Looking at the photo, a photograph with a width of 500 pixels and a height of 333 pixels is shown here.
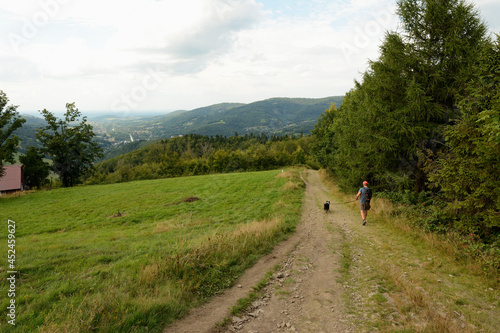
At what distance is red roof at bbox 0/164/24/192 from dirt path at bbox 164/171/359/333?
5792cm

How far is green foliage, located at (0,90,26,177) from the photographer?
32.3 metres

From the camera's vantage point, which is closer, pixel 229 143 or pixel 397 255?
pixel 397 255

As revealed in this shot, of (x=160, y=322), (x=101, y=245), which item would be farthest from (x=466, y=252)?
(x=101, y=245)

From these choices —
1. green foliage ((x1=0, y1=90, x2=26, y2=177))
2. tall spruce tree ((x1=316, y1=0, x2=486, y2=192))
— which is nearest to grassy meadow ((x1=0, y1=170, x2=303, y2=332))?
tall spruce tree ((x1=316, y1=0, x2=486, y2=192))

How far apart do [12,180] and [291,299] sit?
61.1 metres

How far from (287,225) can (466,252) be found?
7211 mm

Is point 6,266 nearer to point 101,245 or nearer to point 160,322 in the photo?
point 101,245

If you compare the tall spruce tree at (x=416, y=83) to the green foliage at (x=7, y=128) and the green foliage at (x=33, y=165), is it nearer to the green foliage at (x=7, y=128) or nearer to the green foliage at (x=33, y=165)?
the green foliage at (x=7, y=128)

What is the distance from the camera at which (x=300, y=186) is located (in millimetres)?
27609

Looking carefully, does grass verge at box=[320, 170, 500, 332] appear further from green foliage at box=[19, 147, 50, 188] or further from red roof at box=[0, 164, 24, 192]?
Result: green foliage at box=[19, 147, 50, 188]

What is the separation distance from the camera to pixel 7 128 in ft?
113

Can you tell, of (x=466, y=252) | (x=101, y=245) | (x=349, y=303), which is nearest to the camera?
(x=349, y=303)

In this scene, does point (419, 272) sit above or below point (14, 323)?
below

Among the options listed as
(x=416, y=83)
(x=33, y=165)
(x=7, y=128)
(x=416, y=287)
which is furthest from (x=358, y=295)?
(x=33, y=165)
